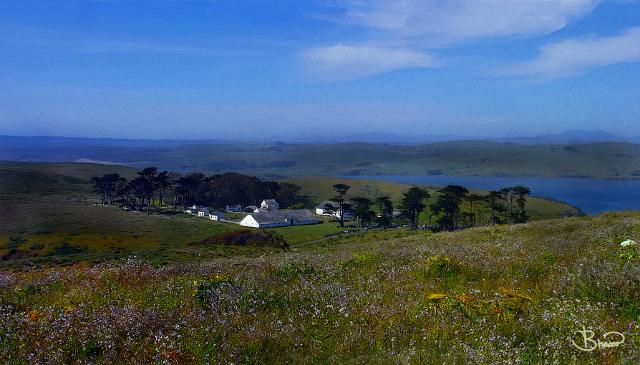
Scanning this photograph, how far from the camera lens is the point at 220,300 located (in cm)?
891

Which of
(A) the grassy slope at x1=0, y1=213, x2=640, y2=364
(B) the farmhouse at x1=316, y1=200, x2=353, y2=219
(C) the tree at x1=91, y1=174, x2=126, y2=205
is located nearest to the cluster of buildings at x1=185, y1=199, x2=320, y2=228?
(B) the farmhouse at x1=316, y1=200, x2=353, y2=219

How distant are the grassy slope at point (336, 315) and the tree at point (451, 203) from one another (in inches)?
3840

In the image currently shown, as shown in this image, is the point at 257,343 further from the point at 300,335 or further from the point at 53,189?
the point at 53,189

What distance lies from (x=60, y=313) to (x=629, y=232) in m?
17.5

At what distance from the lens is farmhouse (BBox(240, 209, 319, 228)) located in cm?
12850

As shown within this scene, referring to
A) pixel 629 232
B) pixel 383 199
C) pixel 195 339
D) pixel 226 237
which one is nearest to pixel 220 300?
pixel 195 339

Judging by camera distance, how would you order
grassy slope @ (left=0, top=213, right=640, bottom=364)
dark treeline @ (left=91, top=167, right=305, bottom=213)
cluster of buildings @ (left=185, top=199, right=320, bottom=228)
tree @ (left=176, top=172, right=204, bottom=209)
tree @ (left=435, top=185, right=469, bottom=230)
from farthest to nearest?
tree @ (left=176, top=172, right=204, bottom=209) → dark treeline @ (left=91, top=167, right=305, bottom=213) → cluster of buildings @ (left=185, top=199, right=320, bottom=228) → tree @ (left=435, top=185, right=469, bottom=230) → grassy slope @ (left=0, top=213, right=640, bottom=364)

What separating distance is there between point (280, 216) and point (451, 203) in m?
50.7

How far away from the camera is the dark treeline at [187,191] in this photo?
147375mm

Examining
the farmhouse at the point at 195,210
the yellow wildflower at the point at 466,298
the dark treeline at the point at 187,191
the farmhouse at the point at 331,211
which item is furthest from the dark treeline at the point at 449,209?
the yellow wildflower at the point at 466,298

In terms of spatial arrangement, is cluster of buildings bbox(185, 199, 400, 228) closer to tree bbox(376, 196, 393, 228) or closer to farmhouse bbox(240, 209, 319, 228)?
farmhouse bbox(240, 209, 319, 228)

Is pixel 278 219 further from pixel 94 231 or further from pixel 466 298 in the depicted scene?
pixel 466 298

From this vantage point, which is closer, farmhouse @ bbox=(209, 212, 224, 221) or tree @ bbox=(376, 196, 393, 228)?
tree @ bbox=(376, 196, 393, 228)

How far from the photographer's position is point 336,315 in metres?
8.19
